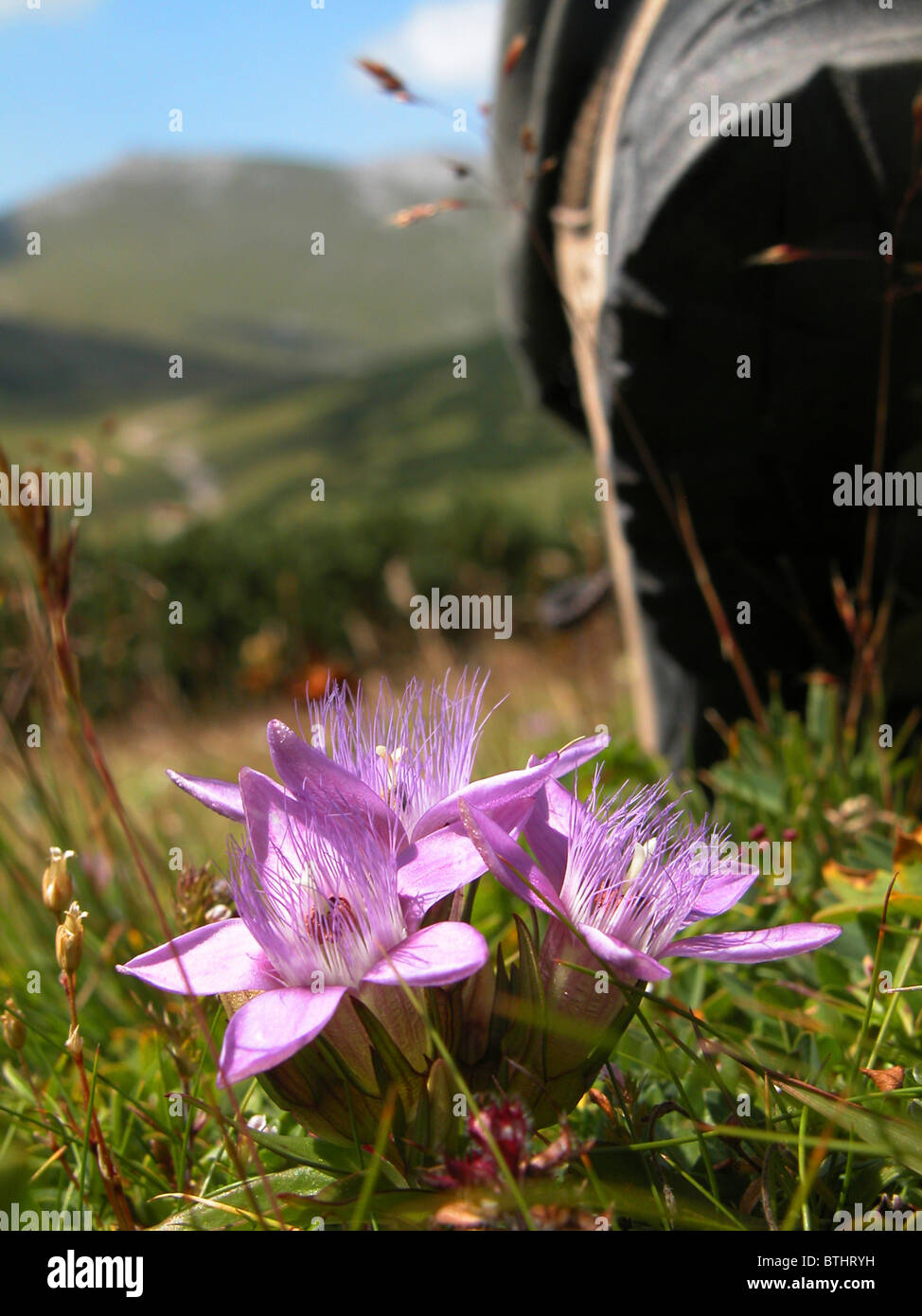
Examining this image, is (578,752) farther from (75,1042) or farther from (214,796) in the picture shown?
(75,1042)

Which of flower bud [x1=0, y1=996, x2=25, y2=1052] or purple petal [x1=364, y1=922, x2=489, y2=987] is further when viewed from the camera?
flower bud [x1=0, y1=996, x2=25, y2=1052]

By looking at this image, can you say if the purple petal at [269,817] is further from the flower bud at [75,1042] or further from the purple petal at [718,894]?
the purple petal at [718,894]

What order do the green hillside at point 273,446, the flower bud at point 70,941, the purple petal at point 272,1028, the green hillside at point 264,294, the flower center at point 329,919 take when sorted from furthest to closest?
1. the green hillside at point 264,294
2. the green hillside at point 273,446
3. the flower bud at point 70,941
4. the flower center at point 329,919
5. the purple petal at point 272,1028

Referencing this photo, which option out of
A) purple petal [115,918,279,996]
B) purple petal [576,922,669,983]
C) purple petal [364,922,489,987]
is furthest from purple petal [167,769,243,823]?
purple petal [576,922,669,983]

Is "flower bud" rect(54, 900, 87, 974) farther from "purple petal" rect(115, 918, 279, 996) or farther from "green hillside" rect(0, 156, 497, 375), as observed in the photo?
"green hillside" rect(0, 156, 497, 375)

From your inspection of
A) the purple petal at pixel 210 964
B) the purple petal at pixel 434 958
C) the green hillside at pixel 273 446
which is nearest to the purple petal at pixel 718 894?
the purple petal at pixel 434 958
